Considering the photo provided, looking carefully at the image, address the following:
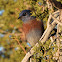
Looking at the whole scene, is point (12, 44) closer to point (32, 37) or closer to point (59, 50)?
point (32, 37)

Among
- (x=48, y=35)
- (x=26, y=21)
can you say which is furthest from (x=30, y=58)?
(x=26, y=21)

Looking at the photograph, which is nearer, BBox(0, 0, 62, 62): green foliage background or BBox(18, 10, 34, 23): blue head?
BBox(0, 0, 62, 62): green foliage background

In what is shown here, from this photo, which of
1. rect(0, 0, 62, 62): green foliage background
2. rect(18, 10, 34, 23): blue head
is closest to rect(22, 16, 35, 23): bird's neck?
rect(18, 10, 34, 23): blue head

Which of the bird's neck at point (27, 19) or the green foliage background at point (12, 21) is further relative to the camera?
the bird's neck at point (27, 19)

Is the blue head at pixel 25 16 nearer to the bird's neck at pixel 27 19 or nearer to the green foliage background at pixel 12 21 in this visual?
the bird's neck at pixel 27 19

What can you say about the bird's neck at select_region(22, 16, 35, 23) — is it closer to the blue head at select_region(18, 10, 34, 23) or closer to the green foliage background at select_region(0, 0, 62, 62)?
the blue head at select_region(18, 10, 34, 23)

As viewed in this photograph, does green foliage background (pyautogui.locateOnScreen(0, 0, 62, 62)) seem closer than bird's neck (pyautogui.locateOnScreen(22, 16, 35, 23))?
Yes

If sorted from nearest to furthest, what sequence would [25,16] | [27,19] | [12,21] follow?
[27,19], [25,16], [12,21]

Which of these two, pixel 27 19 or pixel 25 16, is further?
pixel 25 16

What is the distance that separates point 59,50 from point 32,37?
1.64 metres

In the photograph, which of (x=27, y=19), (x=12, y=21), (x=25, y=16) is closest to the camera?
(x=27, y=19)

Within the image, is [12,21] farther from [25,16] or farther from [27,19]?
[27,19]

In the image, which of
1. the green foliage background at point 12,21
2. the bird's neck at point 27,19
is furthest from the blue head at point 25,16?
the green foliage background at point 12,21

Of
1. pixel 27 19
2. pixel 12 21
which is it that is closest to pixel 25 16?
pixel 27 19
